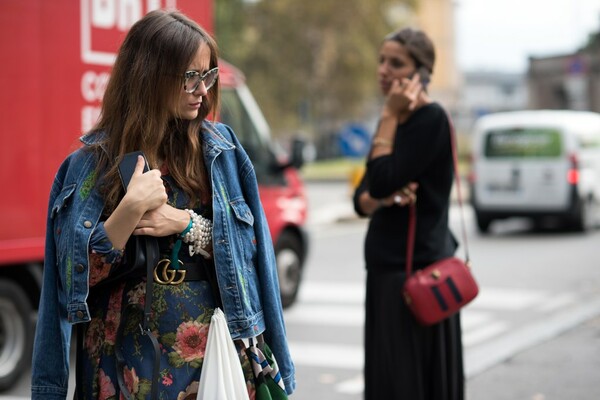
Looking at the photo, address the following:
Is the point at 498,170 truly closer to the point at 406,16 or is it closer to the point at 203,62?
the point at 203,62

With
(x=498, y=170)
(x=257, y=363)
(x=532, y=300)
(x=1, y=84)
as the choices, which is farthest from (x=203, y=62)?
(x=498, y=170)

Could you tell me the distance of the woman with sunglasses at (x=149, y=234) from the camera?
2555 millimetres

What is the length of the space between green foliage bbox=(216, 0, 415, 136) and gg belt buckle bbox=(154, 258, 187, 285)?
5046cm

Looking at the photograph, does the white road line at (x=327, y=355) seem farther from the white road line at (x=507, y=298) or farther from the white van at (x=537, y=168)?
the white van at (x=537, y=168)

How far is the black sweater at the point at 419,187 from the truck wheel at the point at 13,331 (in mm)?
2963

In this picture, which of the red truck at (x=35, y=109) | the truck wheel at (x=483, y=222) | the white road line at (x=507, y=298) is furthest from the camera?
the truck wheel at (x=483, y=222)

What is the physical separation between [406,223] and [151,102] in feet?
5.23

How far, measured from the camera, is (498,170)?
15.2 metres

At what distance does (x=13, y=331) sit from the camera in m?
6.30

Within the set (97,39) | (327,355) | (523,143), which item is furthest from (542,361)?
(523,143)

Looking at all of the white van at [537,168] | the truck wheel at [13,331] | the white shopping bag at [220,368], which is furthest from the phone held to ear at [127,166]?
the white van at [537,168]

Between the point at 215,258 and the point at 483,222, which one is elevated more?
the point at 215,258

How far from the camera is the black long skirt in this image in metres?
3.95

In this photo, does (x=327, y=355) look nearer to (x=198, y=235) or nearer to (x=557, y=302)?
(x=557, y=302)
